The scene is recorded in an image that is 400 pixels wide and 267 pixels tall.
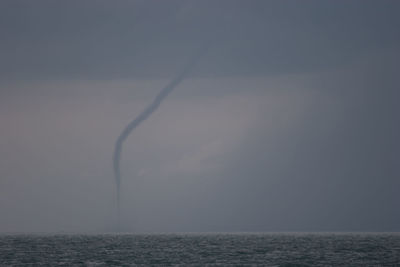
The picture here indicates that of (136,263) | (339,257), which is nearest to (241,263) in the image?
(136,263)

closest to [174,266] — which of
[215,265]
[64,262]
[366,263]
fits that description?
[215,265]

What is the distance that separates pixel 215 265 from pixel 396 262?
82.8 feet

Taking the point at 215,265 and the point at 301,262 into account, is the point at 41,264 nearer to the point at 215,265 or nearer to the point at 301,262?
the point at 215,265

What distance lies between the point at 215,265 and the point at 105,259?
20.5m

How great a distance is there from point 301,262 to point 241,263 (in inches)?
348

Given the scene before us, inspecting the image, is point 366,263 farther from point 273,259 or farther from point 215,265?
point 215,265

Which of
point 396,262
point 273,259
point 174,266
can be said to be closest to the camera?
point 174,266

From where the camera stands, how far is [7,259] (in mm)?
101688

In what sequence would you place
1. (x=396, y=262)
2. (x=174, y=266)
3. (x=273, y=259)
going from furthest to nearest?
(x=273, y=259) → (x=396, y=262) → (x=174, y=266)

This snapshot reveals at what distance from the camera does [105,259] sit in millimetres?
104438

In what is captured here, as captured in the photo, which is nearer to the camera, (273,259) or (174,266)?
(174,266)

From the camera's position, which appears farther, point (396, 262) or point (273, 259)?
point (273, 259)

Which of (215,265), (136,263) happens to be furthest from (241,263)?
(136,263)

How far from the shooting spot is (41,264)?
93.8 meters
